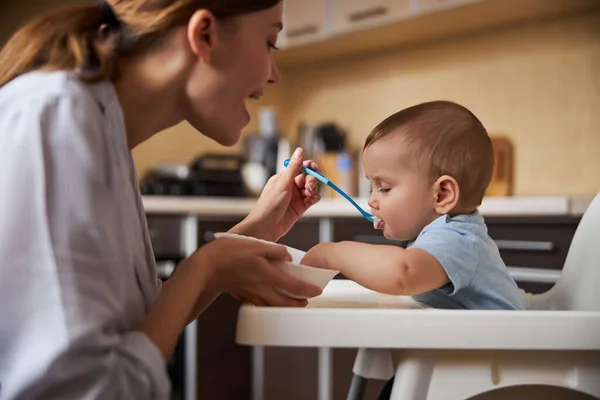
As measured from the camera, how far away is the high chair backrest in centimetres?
80

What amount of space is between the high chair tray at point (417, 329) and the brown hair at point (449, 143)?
18cm

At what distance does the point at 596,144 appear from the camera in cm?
178

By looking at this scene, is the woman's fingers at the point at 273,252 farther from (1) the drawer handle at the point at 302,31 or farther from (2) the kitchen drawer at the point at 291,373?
(1) the drawer handle at the point at 302,31

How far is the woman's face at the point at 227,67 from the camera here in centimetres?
67

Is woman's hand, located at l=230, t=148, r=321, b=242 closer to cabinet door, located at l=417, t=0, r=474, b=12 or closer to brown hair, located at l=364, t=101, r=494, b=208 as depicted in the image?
brown hair, located at l=364, t=101, r=494, b=208

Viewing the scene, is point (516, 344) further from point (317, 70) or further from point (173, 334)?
point (317, 70)

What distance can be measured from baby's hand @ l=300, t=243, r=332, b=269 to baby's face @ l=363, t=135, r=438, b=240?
3.0 inches

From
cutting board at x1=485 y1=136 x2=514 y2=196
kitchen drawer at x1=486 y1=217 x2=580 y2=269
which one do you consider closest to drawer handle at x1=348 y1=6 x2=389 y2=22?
Answer: cutting board at x1=485 y1=136 x2=514 y2=196

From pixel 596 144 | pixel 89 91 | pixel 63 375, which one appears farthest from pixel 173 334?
pixel 596 144

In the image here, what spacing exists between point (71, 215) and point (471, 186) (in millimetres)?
419

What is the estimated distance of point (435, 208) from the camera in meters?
0.75

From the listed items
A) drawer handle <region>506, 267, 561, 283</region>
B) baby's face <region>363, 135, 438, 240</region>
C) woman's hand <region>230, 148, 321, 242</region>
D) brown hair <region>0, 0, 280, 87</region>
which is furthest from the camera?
drawer handle <region>506, 267, 561, 283</region>

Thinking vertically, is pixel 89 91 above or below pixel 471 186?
above

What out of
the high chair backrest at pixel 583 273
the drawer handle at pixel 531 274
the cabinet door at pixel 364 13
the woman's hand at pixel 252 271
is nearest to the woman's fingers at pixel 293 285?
the woman's hand at pixel 252 271
